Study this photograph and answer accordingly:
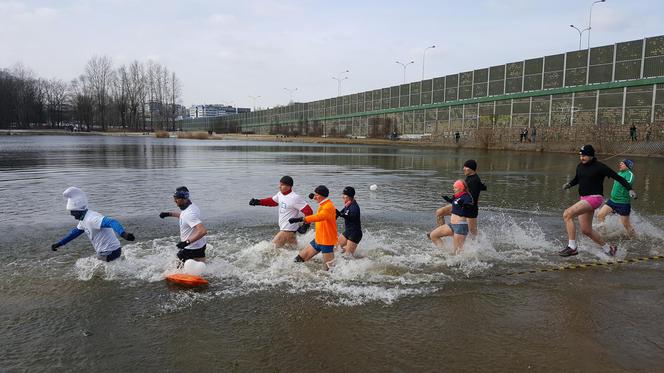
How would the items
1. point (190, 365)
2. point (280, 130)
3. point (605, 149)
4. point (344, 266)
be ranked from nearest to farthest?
point (190, 365)
point (344, 266)
point (605, 149)
point (280, 130)

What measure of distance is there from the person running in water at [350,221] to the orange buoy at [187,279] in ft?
7.52

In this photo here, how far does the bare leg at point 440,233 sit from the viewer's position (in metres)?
8.05

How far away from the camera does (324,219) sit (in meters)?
7.15

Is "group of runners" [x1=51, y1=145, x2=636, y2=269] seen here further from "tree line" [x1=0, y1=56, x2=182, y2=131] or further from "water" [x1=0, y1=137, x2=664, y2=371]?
"tree line" [x1=0, y1=56, x2=182, y2=131]

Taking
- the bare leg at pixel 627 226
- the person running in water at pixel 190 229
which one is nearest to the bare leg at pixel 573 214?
the bare leg at pixel 627 226

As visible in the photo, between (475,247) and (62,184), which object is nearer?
(475,247)

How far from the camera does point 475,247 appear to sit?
8.11 metres

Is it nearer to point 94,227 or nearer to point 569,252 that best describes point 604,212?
point 569,252

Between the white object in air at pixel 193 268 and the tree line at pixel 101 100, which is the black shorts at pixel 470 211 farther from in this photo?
the tree line at pixel 101 100

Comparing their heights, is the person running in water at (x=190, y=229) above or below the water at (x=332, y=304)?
above

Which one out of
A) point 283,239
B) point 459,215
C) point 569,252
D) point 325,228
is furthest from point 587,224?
point 283,239

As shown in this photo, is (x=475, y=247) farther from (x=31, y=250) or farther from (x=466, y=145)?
(x=466, y=145)

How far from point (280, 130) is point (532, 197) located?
9799cm

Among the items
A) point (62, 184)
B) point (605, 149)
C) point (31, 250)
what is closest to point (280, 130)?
point (605, 149)
